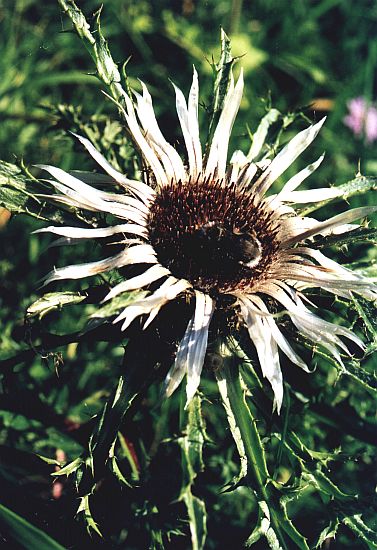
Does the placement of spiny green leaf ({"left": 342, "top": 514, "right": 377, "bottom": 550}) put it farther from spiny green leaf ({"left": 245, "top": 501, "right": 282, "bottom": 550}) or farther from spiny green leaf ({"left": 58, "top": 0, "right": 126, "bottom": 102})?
spiny green leaf ({"left": 58, "top": 0, "right": 126, "bottom": 102})

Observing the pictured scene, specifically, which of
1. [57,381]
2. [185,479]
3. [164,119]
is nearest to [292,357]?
[185,479]

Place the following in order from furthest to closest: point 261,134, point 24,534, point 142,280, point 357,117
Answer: point 357,117 → point 261,134 → point 142,280 → point 24,534

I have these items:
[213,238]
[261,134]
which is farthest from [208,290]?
[261,134]

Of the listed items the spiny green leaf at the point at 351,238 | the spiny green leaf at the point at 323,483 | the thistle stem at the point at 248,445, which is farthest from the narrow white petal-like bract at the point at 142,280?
the spiny green leaf at the point at 323,483

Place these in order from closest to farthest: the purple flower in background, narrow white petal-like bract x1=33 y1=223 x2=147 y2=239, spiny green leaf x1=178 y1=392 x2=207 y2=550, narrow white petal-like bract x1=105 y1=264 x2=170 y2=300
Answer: spiny green leaf x1=178 y1=392 x2=207 y2=550
narrow white petal-like bract x1=105 y1=264 x2=170 y2=300
narrow white petal-like bract x1=33 y1=223 x2=147 y2=239
the purple flower in background

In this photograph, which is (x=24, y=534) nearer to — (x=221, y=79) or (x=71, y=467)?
(x=71, y=467)

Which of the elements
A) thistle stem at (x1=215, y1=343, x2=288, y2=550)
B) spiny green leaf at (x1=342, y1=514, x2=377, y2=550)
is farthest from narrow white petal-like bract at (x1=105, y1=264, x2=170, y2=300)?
spiny green leaf at (x1=342, y1=514, x2=377, y2=550)

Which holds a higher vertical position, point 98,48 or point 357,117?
point 357,117
